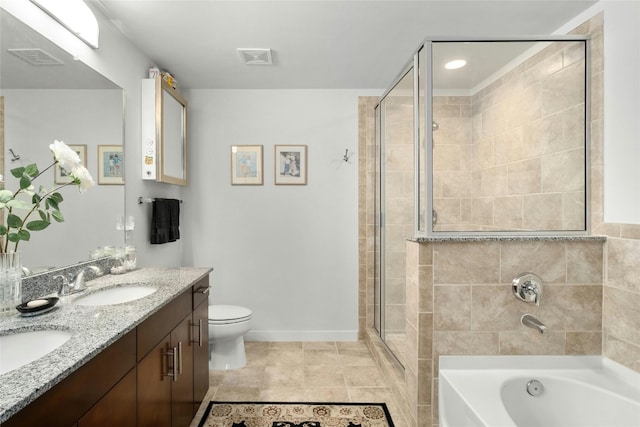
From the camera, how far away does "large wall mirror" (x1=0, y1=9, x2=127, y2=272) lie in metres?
1.40

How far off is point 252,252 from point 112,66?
1.79 metres

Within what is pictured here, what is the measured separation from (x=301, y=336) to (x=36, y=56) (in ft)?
8.92

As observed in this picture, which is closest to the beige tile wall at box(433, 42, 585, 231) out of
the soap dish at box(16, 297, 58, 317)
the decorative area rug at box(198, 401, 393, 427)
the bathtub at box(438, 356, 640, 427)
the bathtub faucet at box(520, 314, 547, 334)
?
the bathtub faucet at box(520, 314, 547, 334)

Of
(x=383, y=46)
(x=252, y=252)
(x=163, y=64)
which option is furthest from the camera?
(x=252, y=252)

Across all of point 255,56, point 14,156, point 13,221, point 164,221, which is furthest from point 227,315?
point 255,56

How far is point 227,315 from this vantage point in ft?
8.43

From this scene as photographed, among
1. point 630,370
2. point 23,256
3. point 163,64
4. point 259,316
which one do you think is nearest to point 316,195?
point 259,316

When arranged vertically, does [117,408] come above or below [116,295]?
below

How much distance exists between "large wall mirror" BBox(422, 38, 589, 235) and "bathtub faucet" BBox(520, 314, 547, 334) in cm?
44

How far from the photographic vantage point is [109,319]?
124cm

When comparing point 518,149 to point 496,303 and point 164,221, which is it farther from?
point 164,221

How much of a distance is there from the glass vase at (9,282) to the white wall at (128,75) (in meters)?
0.99

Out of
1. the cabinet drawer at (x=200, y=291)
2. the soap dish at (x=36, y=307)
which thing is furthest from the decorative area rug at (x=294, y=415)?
the soap dish at (x=36, y=307)

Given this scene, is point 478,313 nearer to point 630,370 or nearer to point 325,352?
point 630,370
